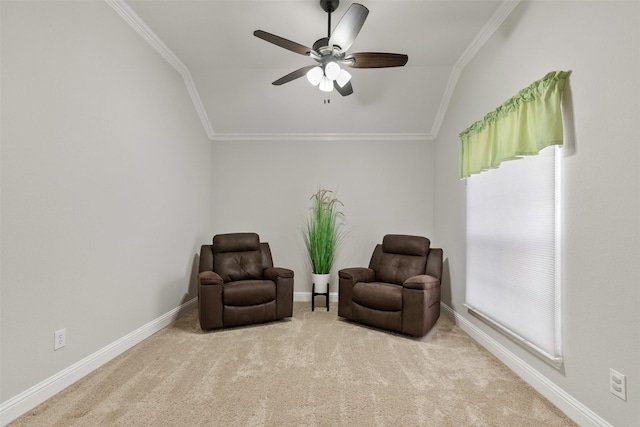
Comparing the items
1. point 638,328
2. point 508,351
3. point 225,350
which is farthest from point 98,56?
point 508,351

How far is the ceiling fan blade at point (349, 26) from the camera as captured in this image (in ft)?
6.53

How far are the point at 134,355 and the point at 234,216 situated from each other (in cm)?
239

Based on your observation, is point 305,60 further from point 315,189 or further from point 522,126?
point 522,126

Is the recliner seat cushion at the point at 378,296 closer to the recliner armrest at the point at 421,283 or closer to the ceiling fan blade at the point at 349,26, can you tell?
the recliner armrest at the point at 421,283

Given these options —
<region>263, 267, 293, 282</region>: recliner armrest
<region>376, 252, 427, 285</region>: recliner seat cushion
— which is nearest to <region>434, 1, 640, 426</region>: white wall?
<region>376, 252, 427, 285</region>: recliner seat cushion

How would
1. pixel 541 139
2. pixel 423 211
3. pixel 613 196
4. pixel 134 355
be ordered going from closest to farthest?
pixel 613 196
pixel 541 139
pixel 134 355
pixel 423 211

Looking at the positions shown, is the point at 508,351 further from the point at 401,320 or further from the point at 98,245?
the point at 98,245

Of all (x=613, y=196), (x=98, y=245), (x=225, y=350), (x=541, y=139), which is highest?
(x=541, y=139)

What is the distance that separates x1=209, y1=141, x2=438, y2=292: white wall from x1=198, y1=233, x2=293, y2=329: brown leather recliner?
26.4 inches

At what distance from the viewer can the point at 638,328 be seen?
1455 millimetres

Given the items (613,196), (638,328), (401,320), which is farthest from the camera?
(401,320)

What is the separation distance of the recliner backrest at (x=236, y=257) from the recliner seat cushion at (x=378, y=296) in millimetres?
1213

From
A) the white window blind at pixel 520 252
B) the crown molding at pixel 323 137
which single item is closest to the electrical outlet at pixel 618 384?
the white window blind at pixel 520 252

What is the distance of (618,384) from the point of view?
5.11 feet
